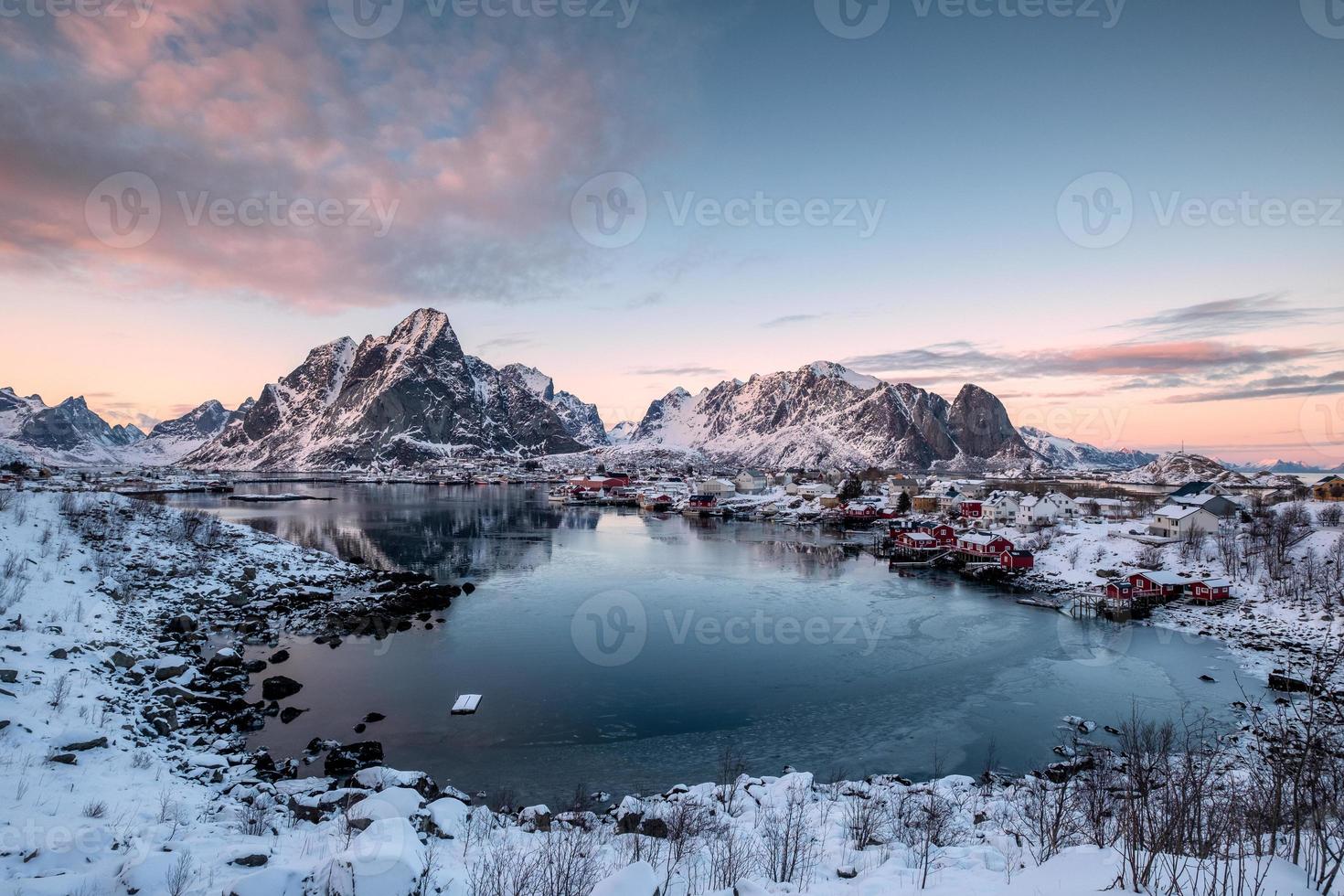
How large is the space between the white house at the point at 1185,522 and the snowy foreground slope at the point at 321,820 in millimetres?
34448

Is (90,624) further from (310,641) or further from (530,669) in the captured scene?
(530,669)

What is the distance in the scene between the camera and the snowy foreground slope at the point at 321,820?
208 inches

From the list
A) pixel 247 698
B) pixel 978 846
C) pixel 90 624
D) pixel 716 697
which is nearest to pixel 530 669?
pixel 716 697

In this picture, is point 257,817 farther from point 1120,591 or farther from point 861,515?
point 861,515

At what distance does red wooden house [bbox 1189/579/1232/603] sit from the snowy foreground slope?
71.4ft

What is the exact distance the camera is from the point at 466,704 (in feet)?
49.0

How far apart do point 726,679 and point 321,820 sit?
461 inches

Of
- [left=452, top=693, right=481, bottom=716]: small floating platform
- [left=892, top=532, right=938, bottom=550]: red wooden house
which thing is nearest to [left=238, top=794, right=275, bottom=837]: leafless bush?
[left=452, top=693, right=481, bottom=716]: small floating platform

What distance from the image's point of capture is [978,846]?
7.84 meters

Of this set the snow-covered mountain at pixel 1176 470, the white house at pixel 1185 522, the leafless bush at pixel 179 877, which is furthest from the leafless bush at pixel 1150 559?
the snow-covered mountain at pixel 1176 470

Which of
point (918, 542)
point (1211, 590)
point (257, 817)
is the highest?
point (257, 817)

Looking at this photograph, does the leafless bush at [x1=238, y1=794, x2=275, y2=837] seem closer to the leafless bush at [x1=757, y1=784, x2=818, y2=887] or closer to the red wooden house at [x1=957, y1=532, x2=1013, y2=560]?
the leafless bush at [x1=757, y1=784, x2=818, y2=887]

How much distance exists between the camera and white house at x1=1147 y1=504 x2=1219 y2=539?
119ft

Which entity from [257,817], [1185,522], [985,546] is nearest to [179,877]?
[257,817]
